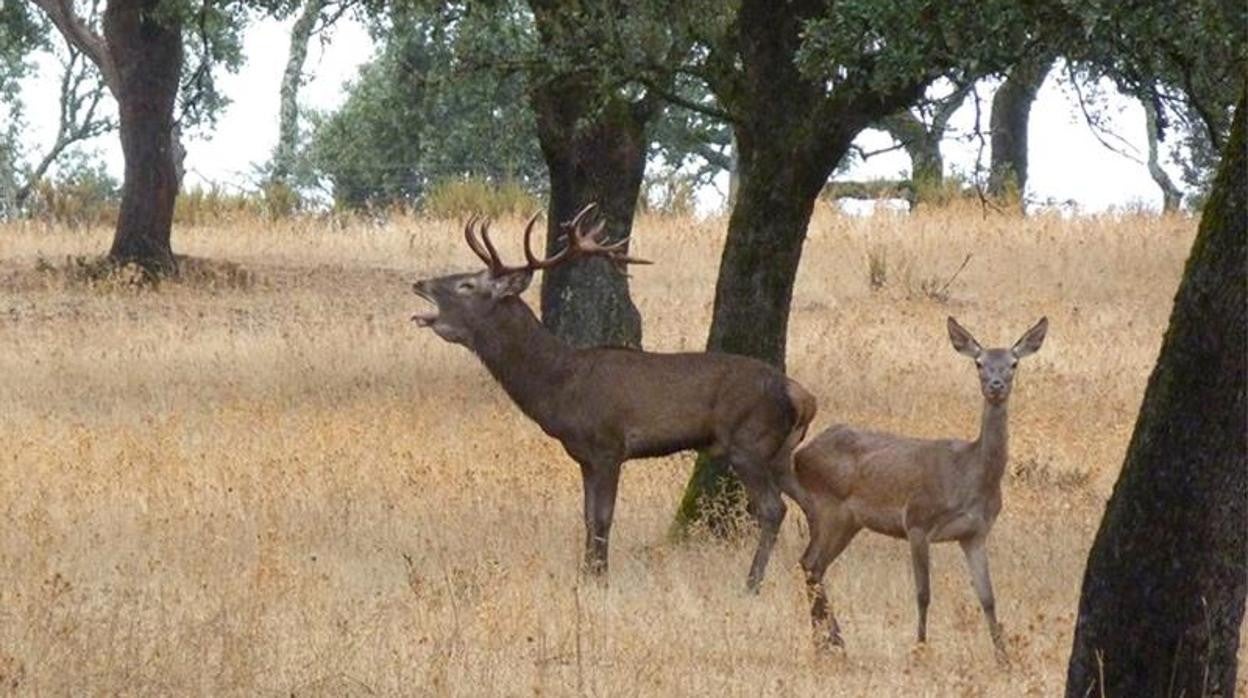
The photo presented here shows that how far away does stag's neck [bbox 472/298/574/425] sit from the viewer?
1441 centimetres

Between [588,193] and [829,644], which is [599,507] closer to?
[829,644]

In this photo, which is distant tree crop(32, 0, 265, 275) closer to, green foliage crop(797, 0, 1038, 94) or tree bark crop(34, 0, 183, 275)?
tree bark crop(34, 0, 183, 275)

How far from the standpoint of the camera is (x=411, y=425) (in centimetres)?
1955

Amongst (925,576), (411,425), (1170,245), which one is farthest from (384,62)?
(925,576)

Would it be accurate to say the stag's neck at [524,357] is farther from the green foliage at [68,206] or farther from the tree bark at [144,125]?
the green foliage at [68,206]

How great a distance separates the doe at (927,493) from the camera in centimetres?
1148

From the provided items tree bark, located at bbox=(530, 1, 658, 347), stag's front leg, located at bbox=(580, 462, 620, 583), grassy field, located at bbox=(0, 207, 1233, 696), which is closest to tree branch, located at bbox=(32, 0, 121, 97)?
grassy field, located at bbox=(0, 207, 1233, 696)

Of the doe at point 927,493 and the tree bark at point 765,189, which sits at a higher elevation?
the tree bark at point 765,189

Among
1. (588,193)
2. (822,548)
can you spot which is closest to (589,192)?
(588,193)

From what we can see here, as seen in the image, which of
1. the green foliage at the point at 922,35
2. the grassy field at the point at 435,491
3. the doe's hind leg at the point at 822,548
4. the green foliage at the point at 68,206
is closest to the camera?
the grassy field at the point at 435,491

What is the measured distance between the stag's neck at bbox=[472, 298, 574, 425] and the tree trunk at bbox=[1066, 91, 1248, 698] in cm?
593

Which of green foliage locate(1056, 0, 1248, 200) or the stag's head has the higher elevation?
green foliage locate(1056, 0, 1248, 200)

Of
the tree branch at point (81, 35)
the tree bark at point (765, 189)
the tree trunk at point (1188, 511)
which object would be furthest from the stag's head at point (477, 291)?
the tree branch at point (81, 35)

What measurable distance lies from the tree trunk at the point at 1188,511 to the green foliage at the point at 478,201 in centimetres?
2712
